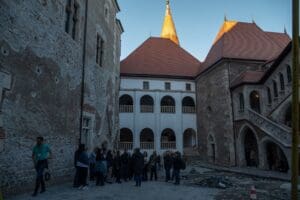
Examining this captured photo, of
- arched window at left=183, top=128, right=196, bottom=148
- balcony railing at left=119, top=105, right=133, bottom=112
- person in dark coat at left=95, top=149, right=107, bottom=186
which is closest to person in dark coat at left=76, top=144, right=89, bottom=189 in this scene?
person in dark coat at left=95, top=149, right=107, bottom=186

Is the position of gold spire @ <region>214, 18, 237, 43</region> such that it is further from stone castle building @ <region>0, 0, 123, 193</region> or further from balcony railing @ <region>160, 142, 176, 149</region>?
stone castle building @ <region>0, 0, 123, 193</region>

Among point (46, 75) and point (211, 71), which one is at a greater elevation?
point (211, 71)

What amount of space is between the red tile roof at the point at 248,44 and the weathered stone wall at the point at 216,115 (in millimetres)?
1585

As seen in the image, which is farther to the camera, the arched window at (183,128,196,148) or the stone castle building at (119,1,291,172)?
the arched window at (183,128,196,148)

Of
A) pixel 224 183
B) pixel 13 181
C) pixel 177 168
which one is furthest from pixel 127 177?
pixel 13 181

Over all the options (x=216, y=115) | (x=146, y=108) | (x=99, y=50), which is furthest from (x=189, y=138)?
(x=99, y=50)

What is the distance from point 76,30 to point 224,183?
9.27m

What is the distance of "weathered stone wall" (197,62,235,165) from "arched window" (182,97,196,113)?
0.92m

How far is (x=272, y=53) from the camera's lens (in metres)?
22.6

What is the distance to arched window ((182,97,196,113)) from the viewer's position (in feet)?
90.5

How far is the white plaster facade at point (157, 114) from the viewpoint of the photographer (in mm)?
25859

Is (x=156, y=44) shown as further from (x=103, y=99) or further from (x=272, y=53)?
(x=103, y=99)

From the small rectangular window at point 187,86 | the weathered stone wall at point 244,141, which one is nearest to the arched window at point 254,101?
the weathered stone wall at point 244,141

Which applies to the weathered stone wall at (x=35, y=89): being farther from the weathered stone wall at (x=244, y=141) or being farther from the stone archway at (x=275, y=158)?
the stone archway at (x=275, y=158)
